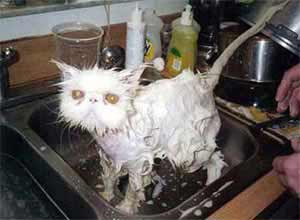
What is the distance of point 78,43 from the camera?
109cm

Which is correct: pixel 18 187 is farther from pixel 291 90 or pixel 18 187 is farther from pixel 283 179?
pixel 291 90

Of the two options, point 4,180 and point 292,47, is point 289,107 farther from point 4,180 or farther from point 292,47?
point 4,180

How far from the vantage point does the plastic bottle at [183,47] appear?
1.18 meters

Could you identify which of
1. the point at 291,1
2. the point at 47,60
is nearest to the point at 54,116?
the point at 47,60

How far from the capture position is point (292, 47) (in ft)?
3.15

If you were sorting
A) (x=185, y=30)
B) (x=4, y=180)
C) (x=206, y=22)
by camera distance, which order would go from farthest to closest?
(x=206, y=22) → (x=185, y=30) → (x=4, y=180)

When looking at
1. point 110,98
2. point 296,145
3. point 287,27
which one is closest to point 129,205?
point 110,98

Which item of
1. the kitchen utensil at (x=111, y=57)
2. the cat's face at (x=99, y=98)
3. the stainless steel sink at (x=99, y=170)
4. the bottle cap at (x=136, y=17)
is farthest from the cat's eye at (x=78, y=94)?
the bottle cap at (x=136, y=17)

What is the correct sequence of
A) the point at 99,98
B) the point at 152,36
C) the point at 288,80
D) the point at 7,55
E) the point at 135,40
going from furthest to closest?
the point at 152,36, the point at 135,40, the point at 288,80, the point at 7,55, the point at 99,98

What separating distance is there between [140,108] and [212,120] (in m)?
0.22

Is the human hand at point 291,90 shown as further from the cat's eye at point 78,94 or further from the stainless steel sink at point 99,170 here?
the cat's eye at point 78,94

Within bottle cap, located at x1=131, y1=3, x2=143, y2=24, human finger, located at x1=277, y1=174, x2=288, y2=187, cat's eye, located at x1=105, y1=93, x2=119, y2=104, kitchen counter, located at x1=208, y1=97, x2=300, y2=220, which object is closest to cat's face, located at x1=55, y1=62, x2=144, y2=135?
cat's eye, located at x1=105, y1=93, x2=119, y2=104

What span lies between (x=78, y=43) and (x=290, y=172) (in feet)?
2.33

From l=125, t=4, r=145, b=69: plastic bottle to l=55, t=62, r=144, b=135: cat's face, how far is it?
1.51ft
